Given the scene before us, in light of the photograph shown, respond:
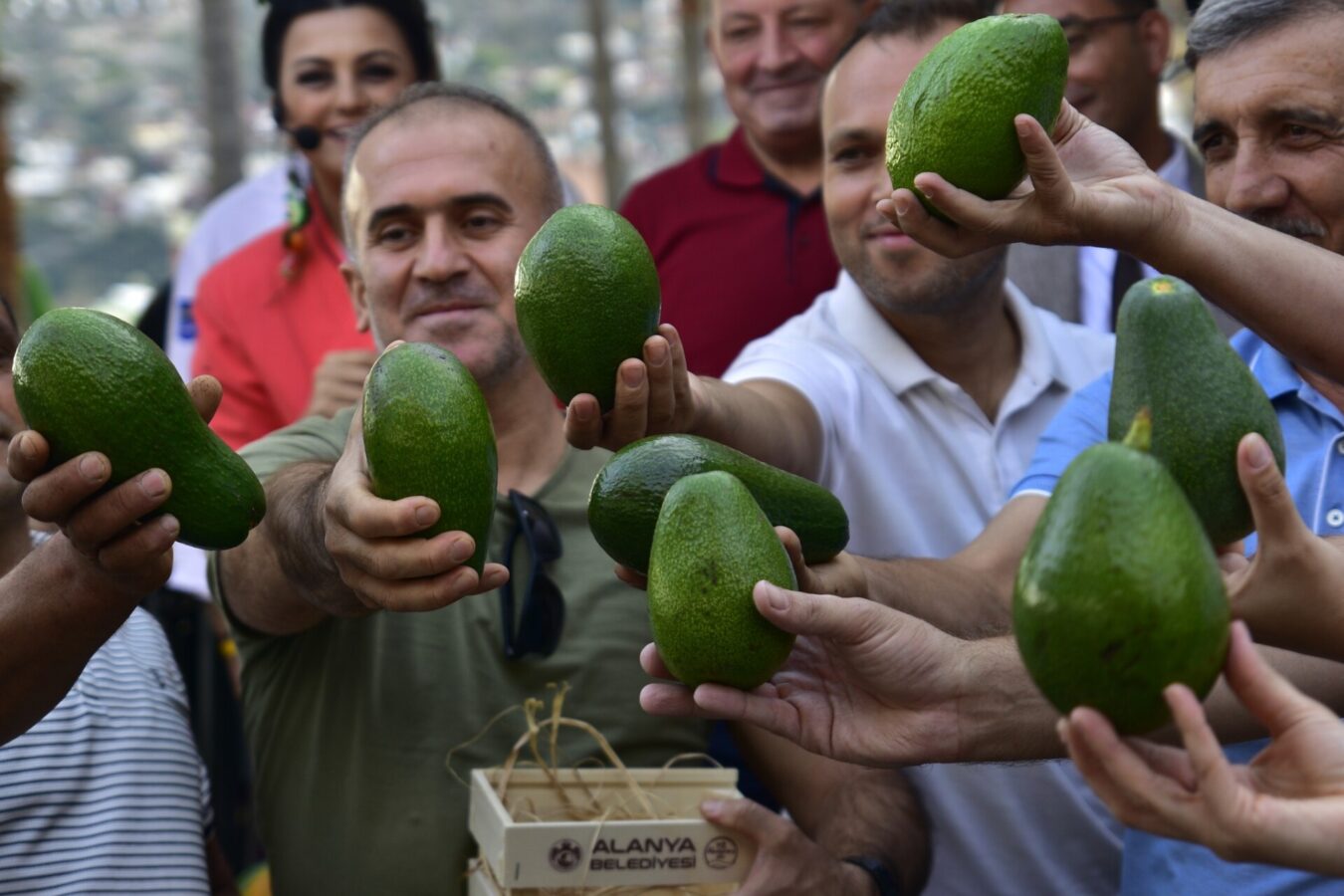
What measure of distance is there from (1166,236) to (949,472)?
4.38 ft

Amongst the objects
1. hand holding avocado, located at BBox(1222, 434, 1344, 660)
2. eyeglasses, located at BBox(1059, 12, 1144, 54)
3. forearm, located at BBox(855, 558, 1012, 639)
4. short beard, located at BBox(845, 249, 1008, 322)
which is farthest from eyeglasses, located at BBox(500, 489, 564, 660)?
eyeglasses, located at BBox(1059, 12, 1144, 54)

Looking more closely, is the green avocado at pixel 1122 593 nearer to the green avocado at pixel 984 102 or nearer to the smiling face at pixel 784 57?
the green avocado at pixel 984 102

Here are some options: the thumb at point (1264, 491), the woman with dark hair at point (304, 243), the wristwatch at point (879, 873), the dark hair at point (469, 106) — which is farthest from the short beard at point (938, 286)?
the woman with dark hair at point (304, 243)

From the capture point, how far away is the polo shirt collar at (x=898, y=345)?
3.69m

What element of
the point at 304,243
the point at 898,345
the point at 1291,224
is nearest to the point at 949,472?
the point at 898,345

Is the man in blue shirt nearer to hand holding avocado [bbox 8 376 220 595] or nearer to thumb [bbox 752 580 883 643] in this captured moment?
thumb [bbox 752 580 883 643]

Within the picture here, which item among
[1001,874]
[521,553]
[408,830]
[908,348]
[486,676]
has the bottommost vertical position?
[1001,874]

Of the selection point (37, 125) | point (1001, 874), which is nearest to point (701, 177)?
point (1001, 874)

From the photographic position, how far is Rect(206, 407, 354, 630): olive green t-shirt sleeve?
321cm

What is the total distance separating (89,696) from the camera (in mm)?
3055

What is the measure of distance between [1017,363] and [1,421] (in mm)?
2518

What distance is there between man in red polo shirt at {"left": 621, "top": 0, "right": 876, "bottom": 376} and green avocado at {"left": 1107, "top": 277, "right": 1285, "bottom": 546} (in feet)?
7.92

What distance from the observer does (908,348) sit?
3.75 metres

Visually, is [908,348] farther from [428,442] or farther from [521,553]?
[428,442]
